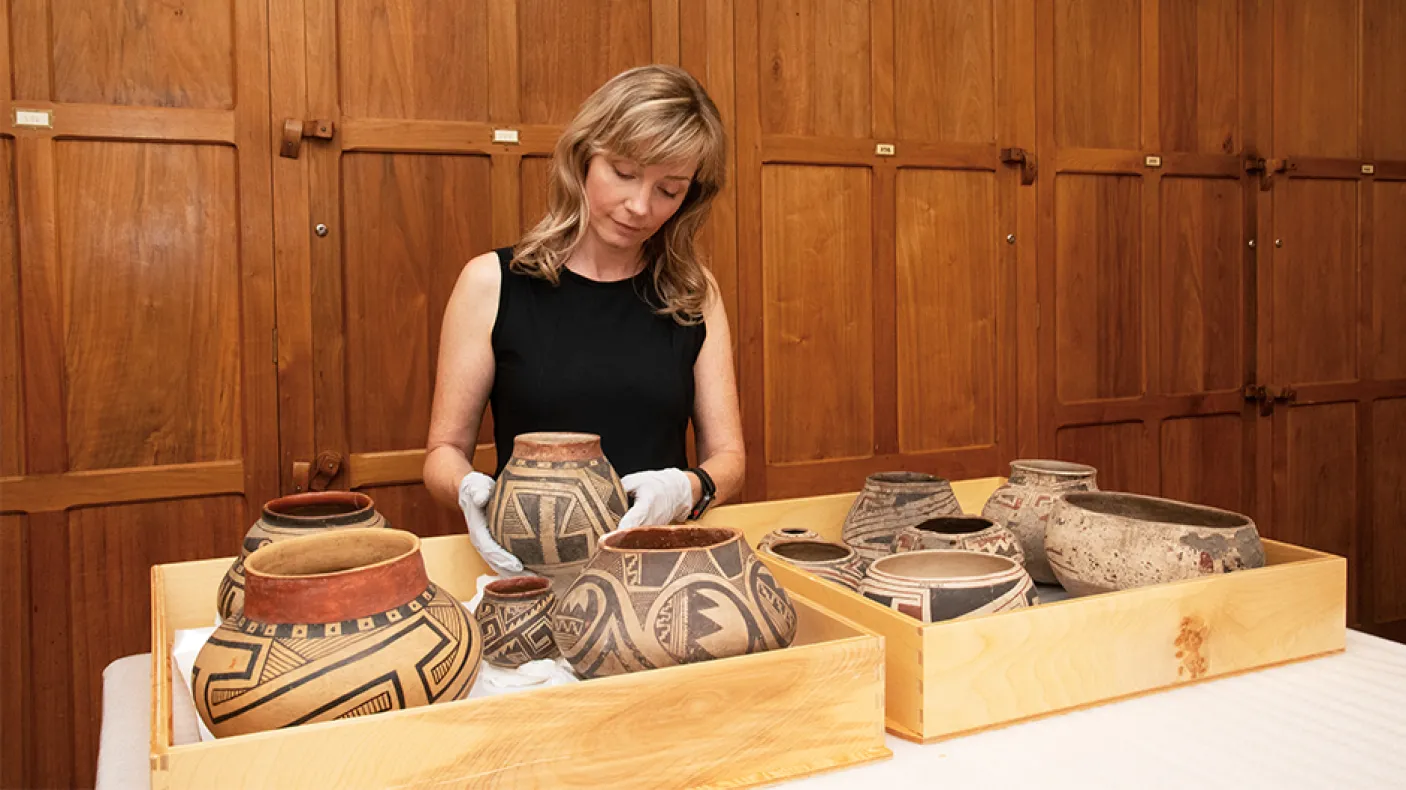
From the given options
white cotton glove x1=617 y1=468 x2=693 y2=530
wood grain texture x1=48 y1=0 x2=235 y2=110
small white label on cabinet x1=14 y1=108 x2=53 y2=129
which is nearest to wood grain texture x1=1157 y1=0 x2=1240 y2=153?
white cotton glove x1=617 y1=468 x2=693 y2=530

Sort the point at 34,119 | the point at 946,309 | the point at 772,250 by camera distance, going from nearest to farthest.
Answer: the point at 34,119, the point at 772,250, the point at 946,309

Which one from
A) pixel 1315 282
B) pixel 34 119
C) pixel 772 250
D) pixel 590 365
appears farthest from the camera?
pixel 1315 282

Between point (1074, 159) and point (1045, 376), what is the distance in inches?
24.9

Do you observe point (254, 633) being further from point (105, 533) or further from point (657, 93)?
point (105, 533)

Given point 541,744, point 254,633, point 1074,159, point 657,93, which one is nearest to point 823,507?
point 657,93

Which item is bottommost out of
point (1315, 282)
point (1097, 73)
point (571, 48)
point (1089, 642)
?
point (1089, 642)

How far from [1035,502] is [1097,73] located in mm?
2154

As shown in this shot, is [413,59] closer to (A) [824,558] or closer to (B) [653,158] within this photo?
(B) [653,158]

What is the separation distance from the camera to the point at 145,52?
83.7 inches

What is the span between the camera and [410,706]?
83 cm

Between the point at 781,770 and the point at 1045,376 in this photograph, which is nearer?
the point at 781,770

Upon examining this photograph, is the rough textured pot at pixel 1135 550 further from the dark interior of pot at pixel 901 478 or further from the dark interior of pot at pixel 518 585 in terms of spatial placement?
the dark interior of pot at pixel 518 585

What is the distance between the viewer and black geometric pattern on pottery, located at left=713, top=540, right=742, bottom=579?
0.93 metres

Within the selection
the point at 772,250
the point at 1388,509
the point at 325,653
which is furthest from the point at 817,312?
the point at 1388,509
